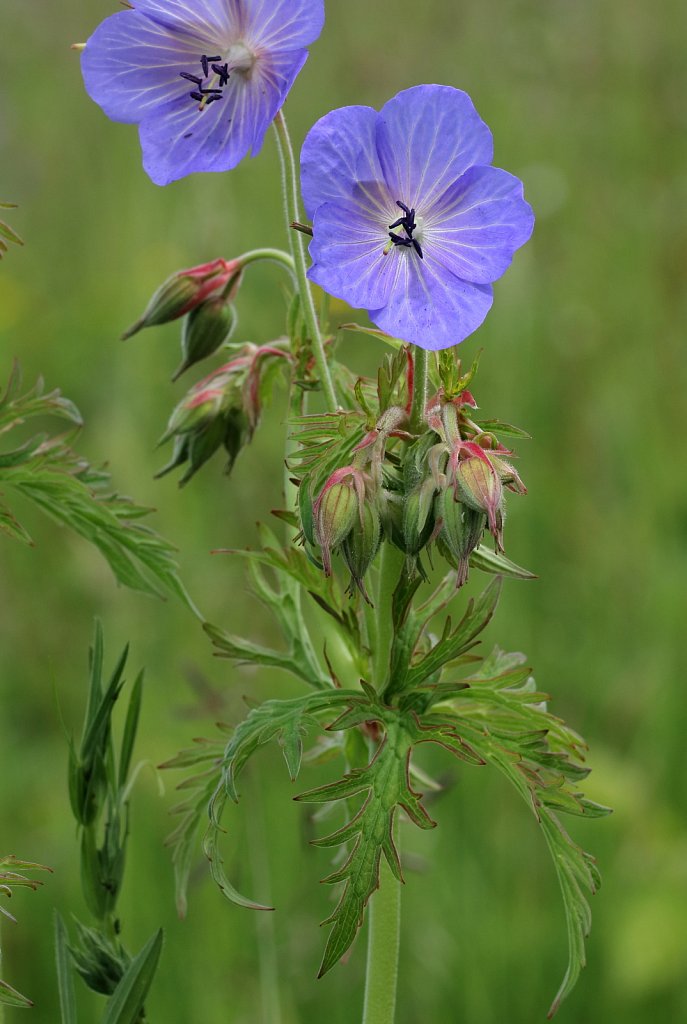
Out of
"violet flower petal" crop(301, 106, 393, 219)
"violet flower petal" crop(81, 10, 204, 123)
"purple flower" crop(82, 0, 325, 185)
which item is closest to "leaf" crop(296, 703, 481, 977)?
"violet flower petal" crop(301, 106, 393, 219)

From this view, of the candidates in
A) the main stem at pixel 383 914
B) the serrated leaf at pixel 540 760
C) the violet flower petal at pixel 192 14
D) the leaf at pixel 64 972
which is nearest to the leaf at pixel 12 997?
the leaf at pixel 64 972

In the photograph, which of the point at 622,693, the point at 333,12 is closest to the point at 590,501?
the point at 622,693

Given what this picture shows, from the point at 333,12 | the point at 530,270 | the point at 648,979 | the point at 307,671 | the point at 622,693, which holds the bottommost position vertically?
the point at 648,979

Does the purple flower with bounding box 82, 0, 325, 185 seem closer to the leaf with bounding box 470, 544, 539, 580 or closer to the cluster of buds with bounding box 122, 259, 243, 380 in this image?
the cluster of buds with bounding box 122, 259, 243, 380

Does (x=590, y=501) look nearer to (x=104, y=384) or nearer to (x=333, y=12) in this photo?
(x=104, y=384)

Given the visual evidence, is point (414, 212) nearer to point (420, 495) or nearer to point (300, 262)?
point (300, 262)
